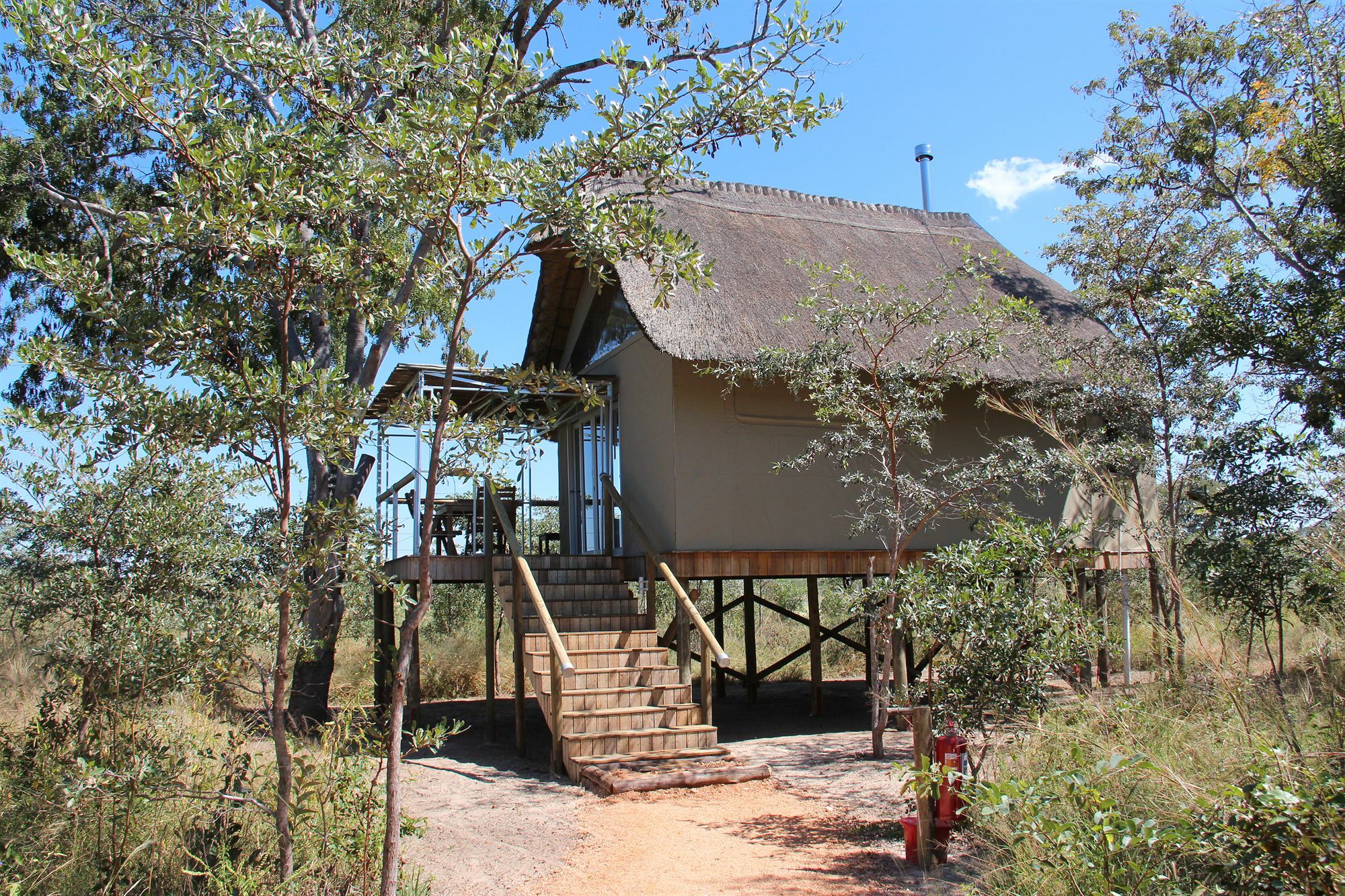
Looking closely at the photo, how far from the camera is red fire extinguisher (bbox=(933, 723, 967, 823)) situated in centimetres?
488

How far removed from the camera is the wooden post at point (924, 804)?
478 cm

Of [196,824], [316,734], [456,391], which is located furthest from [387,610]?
[196,824]

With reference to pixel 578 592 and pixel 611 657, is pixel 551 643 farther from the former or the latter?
pixel 578 592

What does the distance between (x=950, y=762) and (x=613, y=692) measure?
3.54 m

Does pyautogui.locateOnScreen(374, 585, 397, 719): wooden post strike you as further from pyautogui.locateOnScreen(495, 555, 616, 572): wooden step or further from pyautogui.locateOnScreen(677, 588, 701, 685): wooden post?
pyautogui.locateOnScreen(677, 588, 701, 685): wooden post

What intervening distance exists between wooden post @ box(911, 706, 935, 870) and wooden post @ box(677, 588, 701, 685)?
3426mm

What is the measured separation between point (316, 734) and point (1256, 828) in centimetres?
942

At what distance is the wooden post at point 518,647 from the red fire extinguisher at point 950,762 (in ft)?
14.0

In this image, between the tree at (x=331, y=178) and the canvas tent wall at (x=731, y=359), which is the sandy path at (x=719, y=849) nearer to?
the tree at (x=331, y=178)

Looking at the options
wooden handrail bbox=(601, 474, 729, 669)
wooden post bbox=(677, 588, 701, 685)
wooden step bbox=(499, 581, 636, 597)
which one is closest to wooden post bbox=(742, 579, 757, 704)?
wooden handrail bbox=(601, 474, 729, 669)

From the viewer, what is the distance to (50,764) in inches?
202

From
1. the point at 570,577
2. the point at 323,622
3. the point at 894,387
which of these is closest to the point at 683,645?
the point at 570,577

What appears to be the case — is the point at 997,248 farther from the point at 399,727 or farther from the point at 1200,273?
the point at 399,727

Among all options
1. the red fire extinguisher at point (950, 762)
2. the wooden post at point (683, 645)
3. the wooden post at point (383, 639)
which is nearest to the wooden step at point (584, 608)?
the wooden post at point (683, 645)
